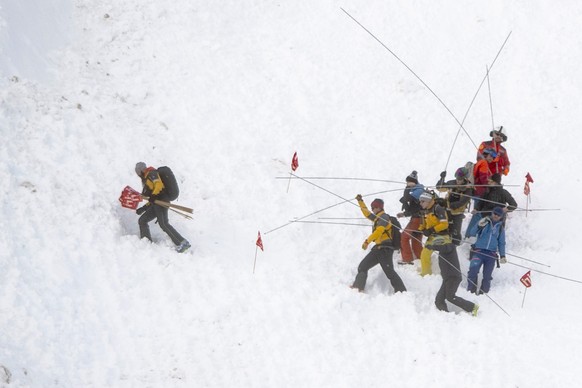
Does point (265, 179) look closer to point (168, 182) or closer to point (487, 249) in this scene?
point (168, 182)

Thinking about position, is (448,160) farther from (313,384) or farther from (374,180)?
(313,384)

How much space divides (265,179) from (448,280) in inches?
178

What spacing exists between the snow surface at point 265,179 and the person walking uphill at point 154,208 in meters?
0.26

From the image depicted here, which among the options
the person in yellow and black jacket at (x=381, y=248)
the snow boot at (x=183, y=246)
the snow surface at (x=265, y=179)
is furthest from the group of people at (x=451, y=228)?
the snow boot at (x=183, y=246)

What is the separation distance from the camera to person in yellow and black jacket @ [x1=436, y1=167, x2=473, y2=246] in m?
10.5

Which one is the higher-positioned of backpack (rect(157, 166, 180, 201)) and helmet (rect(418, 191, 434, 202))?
helmet (rect(418, 191, 434, 202))

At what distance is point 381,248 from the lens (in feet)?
31.9

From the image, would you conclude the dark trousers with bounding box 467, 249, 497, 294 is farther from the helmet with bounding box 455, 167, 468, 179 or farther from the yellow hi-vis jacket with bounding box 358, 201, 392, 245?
the yellow hi-vis jacket with bounding box 358, 201, 392, 245

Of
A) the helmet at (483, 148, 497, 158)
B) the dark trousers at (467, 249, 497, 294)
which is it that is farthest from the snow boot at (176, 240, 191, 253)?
the helmet at (483, 148, 497, 158)

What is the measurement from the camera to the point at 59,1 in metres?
14.1

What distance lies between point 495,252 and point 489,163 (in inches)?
74.4

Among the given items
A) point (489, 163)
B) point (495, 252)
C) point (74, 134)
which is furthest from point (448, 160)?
point (74, 134)

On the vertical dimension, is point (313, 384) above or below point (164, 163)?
below

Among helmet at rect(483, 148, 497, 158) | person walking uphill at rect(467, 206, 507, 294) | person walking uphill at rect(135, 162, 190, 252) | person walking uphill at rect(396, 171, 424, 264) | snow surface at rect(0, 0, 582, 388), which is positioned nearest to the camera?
snow surface at rect(0, 0, 582, 388)
